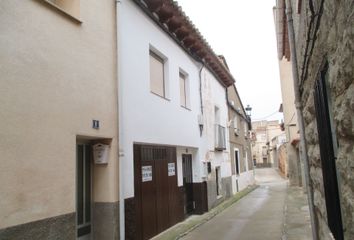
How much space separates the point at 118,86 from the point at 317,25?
4602 millimetres

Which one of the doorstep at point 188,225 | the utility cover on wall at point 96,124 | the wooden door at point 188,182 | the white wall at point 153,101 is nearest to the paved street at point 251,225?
the doorstep at point 188,225

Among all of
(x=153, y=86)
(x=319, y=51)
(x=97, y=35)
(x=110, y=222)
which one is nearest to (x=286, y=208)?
(x=153, y=86)

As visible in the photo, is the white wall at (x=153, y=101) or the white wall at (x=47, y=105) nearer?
the white wall at (x=47, y=105)

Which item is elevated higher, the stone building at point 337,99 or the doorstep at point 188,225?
the stone building at point 337,99

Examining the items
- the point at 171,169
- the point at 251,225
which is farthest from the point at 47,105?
the point at 251,225

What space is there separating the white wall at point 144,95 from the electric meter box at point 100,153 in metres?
0.59

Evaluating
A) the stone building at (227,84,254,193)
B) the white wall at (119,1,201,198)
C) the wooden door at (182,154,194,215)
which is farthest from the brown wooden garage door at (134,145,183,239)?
the stone building at (227,84,254,193)

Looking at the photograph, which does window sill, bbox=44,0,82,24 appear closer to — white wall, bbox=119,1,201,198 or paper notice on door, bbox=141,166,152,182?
white wall, bbox=119,1,201,198

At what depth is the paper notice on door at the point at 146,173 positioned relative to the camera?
7956 mm

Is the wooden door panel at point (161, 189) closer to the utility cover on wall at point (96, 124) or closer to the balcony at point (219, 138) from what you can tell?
the utility cover on wall at point (96, 124)

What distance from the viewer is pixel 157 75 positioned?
929 cm

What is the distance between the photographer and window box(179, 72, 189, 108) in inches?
437

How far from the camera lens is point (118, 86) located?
683cm

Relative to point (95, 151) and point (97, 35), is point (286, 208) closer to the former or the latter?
point (95, 151)
